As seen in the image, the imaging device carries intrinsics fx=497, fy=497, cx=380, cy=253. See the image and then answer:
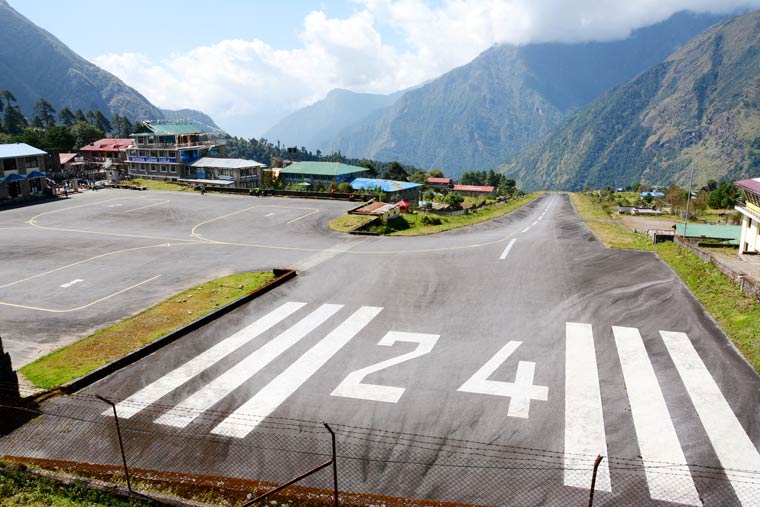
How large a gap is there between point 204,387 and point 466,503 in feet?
34.6

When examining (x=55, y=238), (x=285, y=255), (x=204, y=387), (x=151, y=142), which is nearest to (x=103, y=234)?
(x=55, y=238)

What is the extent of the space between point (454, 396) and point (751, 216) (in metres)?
44.6

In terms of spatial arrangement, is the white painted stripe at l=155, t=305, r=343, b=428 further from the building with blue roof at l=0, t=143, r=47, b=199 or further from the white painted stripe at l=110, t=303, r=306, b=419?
the building with blue roof at l=0, t=143, r=47, b=199

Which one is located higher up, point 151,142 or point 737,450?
point 151,142

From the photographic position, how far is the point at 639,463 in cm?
1412

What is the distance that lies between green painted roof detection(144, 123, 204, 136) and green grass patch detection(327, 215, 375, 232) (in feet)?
217

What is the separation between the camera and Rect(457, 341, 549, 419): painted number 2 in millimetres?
17016

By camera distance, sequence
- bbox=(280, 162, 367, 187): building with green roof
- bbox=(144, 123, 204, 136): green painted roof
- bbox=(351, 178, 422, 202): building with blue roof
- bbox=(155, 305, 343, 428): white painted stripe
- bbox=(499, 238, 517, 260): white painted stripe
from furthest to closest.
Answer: bbox=(280, 162, 367, 187): building with green roof → bbox=(351, 178, 422, 202): building with blue roof → bbox=(144, 123, 204, 136): green painted roof → bbox=(499, 238, 517, 260): white painted stripe → bbox=(155, 305, 343, 428): white painted stripe

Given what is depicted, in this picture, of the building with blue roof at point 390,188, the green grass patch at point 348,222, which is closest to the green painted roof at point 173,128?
the building with blue roof at point 390,188

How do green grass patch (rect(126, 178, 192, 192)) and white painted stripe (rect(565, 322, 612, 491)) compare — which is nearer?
white painted stripe (rect(565, 322, 612, 491))

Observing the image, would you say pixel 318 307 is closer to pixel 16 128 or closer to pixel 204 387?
pixel 204 387

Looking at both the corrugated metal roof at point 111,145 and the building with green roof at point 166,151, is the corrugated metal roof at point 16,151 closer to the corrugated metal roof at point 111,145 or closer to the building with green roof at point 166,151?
the building with green roof at point 166,151

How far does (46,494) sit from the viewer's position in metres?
13.2

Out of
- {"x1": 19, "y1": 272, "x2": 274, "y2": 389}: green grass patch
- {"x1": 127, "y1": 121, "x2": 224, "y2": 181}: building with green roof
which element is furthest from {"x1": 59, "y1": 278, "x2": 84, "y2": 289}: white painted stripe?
{"x1": 127, "y1": 121, "x2": 224, "y2": 181}: building with green roof
